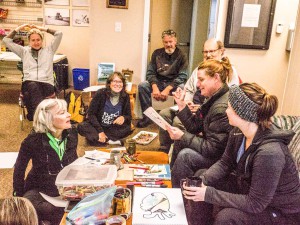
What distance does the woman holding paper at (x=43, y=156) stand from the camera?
79.0 inches

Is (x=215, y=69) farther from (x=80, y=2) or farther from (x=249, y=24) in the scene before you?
(x=80, y=2)

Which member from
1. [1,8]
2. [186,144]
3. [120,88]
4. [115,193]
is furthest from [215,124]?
[1,8]

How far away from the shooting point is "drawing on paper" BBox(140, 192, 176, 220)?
5.31 ft

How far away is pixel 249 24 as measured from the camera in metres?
4.14

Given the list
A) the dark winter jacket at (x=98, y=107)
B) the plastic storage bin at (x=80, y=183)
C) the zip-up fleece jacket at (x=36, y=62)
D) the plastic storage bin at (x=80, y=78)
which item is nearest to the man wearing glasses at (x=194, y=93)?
the dark winter jacket at (x=98, y=107)

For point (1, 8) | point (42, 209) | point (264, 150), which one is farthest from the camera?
point (1, 8)

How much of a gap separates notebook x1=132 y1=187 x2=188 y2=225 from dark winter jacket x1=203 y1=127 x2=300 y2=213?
183 millimetres

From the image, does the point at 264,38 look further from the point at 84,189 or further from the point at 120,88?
the point at 84,189

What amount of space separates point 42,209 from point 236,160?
116 cm

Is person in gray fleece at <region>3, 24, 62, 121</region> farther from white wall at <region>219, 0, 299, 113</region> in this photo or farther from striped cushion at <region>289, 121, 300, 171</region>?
striped cushion at <region>289, 121, 300, 171</region>

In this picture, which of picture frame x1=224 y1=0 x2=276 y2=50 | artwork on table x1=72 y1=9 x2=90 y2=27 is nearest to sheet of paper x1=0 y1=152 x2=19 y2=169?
picture frame x1=224 y1=0 x2=276 y2=50

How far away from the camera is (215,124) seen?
7.58 ft

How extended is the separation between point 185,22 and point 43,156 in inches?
177

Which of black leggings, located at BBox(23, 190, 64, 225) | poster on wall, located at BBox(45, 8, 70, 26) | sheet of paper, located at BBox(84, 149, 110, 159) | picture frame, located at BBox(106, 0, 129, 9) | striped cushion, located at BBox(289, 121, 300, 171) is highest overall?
picture frame, located at BBox(106, 0, 129, 9)
